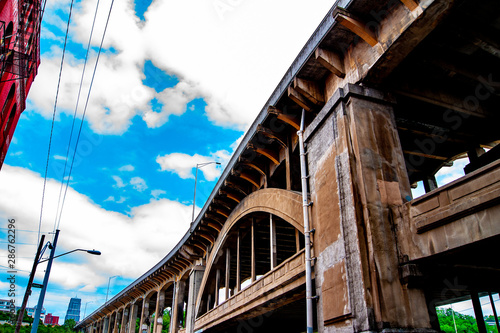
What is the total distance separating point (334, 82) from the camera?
1023 centimetres

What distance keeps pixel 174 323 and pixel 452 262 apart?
2352 centimetres

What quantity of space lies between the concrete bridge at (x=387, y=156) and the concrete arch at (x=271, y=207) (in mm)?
75

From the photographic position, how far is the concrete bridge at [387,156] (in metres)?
6.48

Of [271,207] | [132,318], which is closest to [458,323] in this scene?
[132,318]

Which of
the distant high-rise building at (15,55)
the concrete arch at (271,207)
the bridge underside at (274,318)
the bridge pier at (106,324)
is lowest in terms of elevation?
the bridge underside at (274,318)

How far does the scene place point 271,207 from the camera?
13039 mm

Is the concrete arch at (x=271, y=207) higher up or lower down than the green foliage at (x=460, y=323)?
higher up

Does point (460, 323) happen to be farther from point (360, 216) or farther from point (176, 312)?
point (360, 216)

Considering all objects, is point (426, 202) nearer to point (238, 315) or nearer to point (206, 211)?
point (238, 315)

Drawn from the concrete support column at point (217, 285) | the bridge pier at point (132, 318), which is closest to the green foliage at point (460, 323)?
the bridge pier at point (132, 318)

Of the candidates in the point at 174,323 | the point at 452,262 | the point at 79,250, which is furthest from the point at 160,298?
the point at 452,262

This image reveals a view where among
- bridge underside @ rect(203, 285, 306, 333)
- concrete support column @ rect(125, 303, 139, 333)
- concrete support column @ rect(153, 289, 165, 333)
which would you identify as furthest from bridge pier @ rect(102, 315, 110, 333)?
bridge underside @ rect(203, 285, 306, 333)

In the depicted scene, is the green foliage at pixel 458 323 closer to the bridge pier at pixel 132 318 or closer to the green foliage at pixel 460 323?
the green foliage at pixel 460 323

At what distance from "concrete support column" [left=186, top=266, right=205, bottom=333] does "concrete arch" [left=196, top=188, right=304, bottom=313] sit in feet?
13.0
